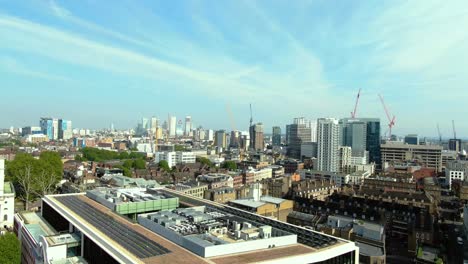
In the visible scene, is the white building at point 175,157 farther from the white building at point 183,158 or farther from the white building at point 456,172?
the white building at point 456,172

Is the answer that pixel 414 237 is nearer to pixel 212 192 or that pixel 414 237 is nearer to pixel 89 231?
pixel 212 192

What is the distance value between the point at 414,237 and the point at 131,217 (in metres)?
27.2

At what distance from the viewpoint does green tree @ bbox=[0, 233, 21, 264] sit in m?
24.5

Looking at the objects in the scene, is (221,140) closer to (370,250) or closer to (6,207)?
(6,207)

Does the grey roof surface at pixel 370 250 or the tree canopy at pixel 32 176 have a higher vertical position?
the tree canopy at pixel 32 176

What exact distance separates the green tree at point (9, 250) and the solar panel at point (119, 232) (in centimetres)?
435

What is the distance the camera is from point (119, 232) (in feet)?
71.7

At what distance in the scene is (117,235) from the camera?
69.9 feet

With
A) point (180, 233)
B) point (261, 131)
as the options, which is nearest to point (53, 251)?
point (180, 233)

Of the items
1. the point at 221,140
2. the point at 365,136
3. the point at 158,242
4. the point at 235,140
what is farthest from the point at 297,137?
the point at 158,242

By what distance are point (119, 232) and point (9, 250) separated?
30.5ft

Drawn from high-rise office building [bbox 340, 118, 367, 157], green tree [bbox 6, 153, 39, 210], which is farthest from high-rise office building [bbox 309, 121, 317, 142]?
green tree [bbox 6, 153, 39, 210]

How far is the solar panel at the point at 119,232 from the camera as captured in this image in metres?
18.6

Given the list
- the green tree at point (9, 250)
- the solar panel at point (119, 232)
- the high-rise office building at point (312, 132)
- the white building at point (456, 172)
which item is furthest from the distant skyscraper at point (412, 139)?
the green tree at point (9, 250)
